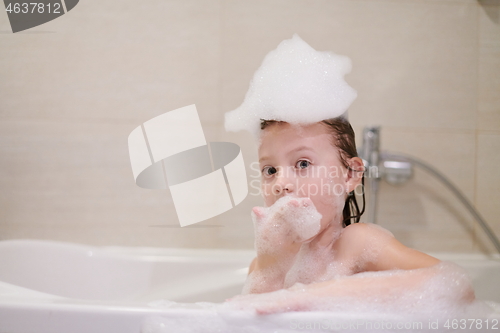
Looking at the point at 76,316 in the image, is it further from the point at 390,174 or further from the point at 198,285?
the point at 390,174

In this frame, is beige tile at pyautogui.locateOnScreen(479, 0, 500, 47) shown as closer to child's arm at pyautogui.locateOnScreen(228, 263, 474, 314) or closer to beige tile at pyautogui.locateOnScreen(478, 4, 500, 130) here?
beige tile at pyautogui.locateOnScreen(478, 4, 500, 130)

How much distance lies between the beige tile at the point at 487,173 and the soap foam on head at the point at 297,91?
661 millimetres

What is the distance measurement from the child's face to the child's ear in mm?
16

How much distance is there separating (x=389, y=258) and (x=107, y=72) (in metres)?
0.97

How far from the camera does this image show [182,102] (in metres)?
1.10

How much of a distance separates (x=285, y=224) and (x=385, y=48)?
2.60 ft

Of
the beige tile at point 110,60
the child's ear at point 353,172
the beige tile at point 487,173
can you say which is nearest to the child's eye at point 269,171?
the child's ear at point 353,172

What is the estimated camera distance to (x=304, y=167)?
2.22ft

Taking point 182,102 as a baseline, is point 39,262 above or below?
below

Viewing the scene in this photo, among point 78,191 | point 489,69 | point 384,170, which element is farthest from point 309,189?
point 489,69

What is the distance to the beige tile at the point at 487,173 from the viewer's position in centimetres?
115

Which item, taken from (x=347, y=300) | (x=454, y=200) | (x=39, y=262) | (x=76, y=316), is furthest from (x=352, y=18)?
(x=39, y=262)

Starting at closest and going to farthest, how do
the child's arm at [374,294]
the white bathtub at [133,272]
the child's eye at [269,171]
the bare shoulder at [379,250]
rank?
1. the child's arm at [374,294]
2. the bare shoulder at [379,250]
3. the child's eye at [269,171]
4. the white bathtub at [133,272]

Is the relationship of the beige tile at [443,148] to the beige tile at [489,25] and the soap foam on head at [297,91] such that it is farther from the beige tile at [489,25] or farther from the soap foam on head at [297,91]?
the soap foam on head at [297,91]
